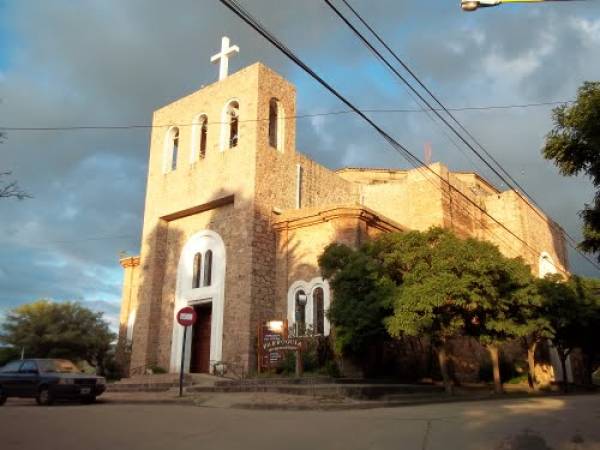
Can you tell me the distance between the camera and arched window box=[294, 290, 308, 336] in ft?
65.2

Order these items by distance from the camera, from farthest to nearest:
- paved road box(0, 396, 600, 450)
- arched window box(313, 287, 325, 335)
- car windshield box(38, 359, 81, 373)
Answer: arched window box(313, 287, 325, 335) < car windshield box(38, 359, 81, 373) < paved road box(0, 396, 600, 450)

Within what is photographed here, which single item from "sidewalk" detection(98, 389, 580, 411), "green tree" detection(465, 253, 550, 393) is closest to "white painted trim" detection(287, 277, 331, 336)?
"green tree" detection(465, 253, 550, 393)

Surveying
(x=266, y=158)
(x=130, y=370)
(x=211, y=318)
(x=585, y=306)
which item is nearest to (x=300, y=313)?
(x=211, y=318)

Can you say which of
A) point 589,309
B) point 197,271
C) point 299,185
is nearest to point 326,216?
point 299,185

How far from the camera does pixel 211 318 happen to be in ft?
72.3

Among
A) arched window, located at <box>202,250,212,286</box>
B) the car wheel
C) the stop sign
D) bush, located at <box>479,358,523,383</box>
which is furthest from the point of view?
bush, located at <box>479,358,523,383</box>

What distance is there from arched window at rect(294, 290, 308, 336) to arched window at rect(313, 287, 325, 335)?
1.25 feet

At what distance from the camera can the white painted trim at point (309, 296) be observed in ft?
64.3

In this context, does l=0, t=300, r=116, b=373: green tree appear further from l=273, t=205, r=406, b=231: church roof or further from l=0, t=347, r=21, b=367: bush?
l=273, t=205, r=406, b=231: church roof

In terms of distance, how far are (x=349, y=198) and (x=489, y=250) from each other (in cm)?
1156

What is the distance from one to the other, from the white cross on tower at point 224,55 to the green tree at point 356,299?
11272mm

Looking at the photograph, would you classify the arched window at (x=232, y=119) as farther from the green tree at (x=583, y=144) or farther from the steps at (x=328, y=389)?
the green tree at (x=583, y=144)

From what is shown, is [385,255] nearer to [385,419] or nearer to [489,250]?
[489,250]

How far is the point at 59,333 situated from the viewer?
29.6 metres
